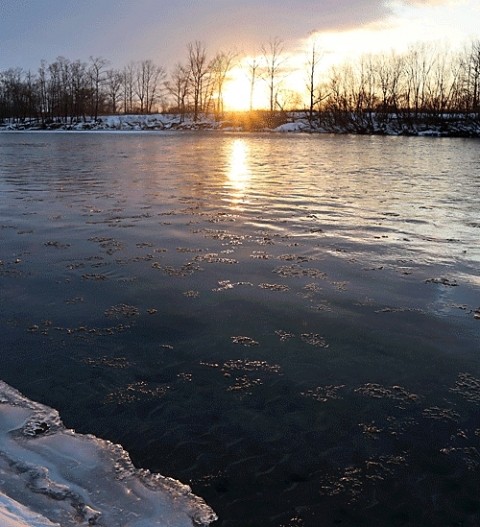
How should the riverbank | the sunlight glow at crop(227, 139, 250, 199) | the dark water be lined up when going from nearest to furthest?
the dark water, the sunlight glow at crop(227, 139, 250, 199), the riverbank

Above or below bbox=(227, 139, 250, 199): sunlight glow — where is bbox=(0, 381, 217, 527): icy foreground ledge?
below

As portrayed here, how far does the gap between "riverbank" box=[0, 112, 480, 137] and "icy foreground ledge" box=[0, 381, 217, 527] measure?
2117 inches

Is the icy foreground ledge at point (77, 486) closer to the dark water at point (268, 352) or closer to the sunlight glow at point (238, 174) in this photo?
the dark water at point (268, 352)

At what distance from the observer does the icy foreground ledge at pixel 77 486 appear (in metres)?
2.48

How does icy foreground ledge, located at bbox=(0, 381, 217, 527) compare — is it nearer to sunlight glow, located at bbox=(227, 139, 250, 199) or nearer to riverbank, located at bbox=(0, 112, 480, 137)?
sunlight glow, located at bbox=(227, 139, 250, 199)

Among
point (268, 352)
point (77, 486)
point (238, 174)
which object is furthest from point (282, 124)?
point (77, 486)

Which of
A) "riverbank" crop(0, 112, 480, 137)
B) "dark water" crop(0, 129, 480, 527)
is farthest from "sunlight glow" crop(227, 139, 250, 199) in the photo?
"riverbank" crop(0, 112, 480, 137)

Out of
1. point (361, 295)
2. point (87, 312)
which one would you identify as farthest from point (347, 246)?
point (87, 312)

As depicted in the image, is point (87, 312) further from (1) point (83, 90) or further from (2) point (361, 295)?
(1) point (83, 90)

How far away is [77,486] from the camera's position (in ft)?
9.00

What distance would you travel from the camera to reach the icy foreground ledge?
2482mm

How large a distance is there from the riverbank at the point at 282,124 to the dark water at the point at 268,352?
48994 mm

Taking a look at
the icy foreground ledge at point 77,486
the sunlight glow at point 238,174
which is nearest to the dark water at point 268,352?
the icy foreground ledge at point 77,486

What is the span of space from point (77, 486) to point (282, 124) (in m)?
68.3
